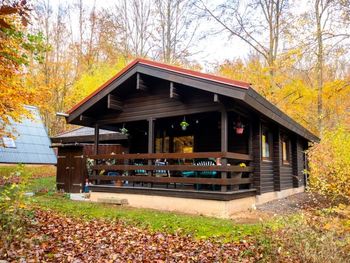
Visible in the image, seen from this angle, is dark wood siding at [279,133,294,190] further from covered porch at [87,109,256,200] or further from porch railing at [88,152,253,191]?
porch railing at [88,152,253,191]

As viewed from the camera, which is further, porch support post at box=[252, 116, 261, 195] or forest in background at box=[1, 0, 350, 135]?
forest in background at box=[1, 0, 350, 135]

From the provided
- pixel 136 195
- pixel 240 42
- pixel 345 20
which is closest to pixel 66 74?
pixel 240 42

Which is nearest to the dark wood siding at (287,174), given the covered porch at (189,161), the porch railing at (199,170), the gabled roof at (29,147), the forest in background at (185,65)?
the forest in background at (185,65)

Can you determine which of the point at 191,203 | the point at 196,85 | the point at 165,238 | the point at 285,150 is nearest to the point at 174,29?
the point at 285,150

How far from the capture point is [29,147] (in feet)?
56.0

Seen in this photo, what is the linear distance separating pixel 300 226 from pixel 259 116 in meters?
5.90

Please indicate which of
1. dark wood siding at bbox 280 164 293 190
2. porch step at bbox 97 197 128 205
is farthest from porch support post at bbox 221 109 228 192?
dark wood siding at bbox 280 164 293 190

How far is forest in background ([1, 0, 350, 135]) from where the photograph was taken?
18.9m

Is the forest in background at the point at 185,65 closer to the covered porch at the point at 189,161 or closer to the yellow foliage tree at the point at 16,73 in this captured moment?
the yellow foliage tree at the point at 16,73

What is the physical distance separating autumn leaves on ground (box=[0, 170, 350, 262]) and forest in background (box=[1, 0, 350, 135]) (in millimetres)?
10751

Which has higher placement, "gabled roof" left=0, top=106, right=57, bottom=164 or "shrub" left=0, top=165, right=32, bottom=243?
"gabled roof" left=0, top=106, right=57, bottom=164

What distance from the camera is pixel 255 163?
31.2 ft

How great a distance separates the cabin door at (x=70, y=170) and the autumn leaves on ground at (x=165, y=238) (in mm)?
5659

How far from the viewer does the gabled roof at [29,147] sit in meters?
15.9
